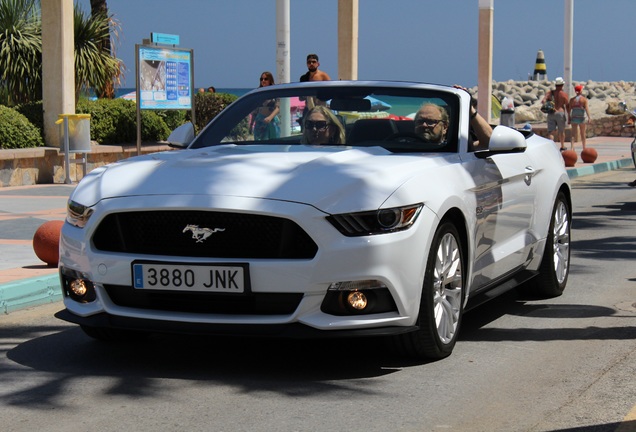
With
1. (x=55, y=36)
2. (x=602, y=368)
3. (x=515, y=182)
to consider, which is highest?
(x=55, y=36)

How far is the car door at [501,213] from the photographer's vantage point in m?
6.67

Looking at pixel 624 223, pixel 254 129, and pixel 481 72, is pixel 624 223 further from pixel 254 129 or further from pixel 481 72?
pixel 481 72

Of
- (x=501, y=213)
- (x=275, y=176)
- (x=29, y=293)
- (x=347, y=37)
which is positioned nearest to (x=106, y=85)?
(x=347, y=37)

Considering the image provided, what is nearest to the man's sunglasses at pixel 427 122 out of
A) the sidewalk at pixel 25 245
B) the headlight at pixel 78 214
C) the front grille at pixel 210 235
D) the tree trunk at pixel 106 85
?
the front grille at pixel 210 235

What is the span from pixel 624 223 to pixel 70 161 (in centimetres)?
823

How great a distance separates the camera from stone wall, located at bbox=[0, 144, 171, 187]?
16.8 metres

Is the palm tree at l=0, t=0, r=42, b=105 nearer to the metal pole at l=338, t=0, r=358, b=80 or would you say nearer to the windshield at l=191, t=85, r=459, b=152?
the metal pole at l=338, t=0, r=358, b=80

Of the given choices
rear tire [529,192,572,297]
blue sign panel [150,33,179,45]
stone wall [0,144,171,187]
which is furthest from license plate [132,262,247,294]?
blue sign panel [150,33,179,45]

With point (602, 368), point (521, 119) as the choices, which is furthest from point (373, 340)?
point (521, 119)

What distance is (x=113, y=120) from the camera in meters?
19.4

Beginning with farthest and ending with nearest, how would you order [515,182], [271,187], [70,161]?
[70,161], [515,182], [271,187]

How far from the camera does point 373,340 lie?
654 centimetres

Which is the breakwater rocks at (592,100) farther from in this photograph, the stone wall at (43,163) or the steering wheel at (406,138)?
the steering wheel at (406,138)

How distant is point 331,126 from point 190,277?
71.6 inches
